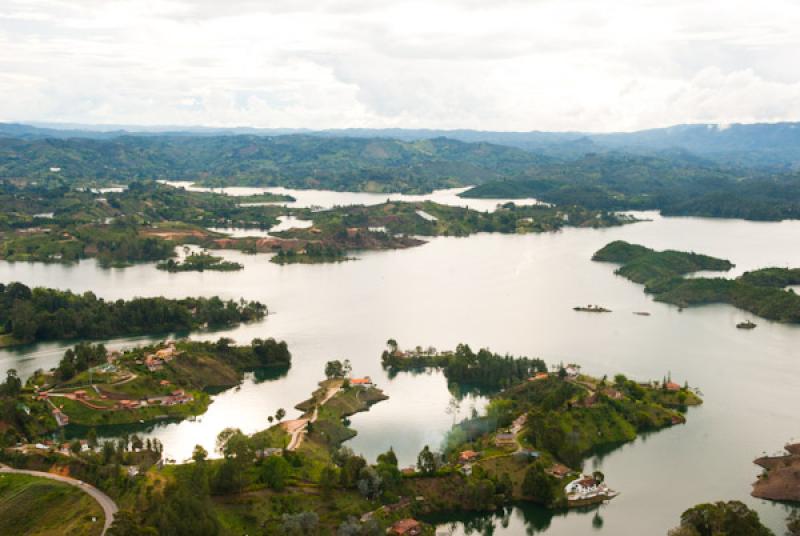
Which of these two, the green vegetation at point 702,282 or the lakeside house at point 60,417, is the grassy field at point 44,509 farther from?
the green vegetation at point 702,282

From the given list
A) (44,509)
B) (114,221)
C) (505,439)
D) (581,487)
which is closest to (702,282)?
(505,439)

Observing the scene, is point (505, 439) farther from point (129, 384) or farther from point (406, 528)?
point (129, 384)

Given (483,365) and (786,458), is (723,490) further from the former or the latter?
(483,365)

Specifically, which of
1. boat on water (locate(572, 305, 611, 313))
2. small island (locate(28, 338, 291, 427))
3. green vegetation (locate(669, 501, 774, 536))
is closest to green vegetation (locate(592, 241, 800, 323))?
boat on water (locate(572, 305, 611, 313))

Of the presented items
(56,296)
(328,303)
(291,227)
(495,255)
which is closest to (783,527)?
(328,303)

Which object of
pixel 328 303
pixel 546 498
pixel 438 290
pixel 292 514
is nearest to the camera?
pixel 292 514

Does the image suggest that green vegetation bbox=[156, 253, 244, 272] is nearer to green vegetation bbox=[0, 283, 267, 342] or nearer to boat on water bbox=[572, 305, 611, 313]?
green vegetation bbox=[0, 283, 267, 342]
